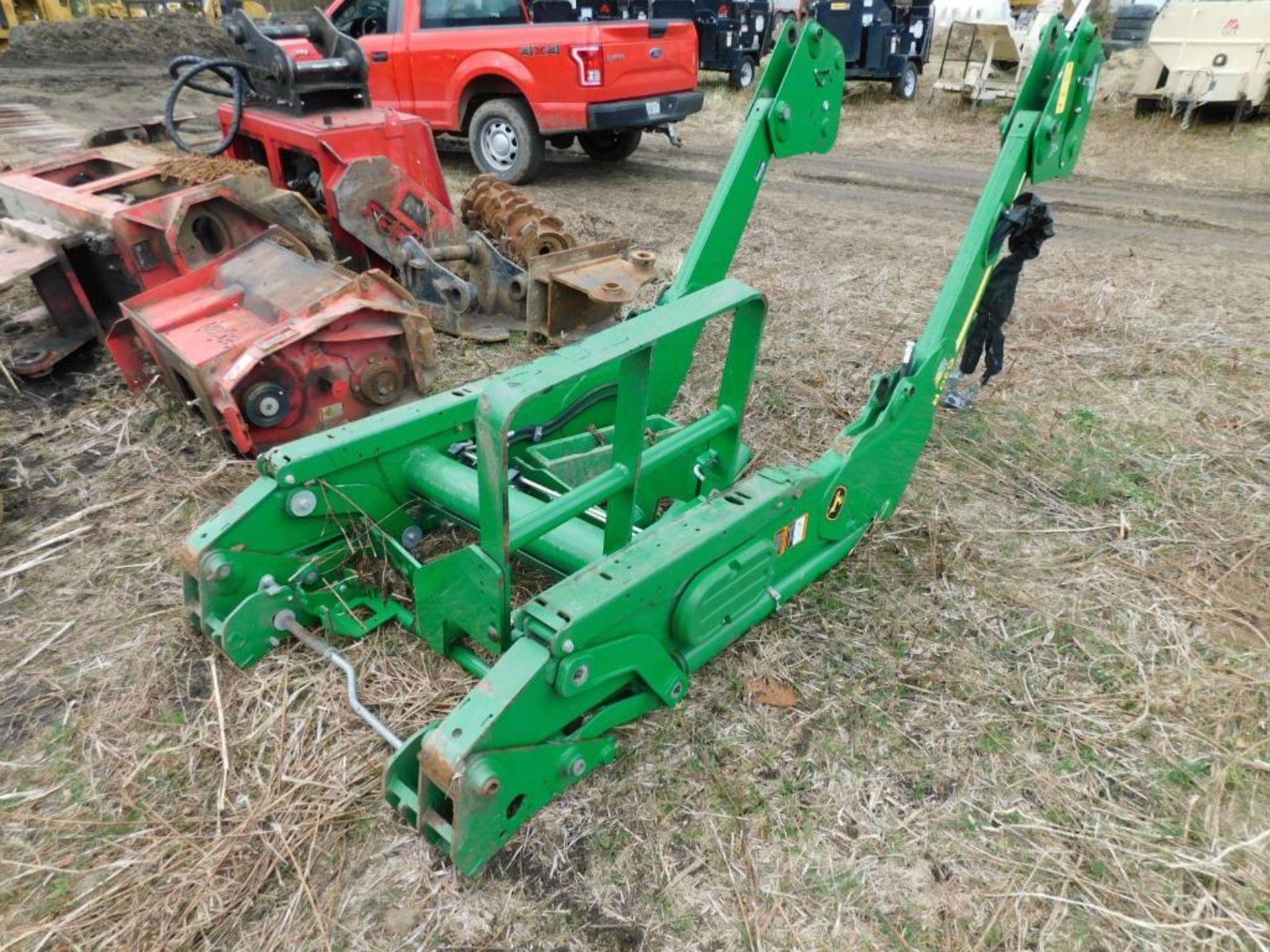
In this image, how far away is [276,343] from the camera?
10.7 ft

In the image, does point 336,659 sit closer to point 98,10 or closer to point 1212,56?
point 1212,56

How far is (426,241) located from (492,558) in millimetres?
3326

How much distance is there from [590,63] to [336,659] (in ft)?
22.9

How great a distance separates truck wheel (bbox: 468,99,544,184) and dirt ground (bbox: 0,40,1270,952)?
5.18 m

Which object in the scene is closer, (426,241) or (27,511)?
(27,511)

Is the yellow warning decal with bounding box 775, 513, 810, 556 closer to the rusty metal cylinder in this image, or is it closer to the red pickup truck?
the rusty metal cylinder

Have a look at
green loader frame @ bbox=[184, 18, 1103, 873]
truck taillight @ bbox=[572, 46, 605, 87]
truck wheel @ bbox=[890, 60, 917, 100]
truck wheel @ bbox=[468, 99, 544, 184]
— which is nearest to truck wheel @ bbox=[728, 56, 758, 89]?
truck wheel @ bbox=[890, 60, 917, 100]

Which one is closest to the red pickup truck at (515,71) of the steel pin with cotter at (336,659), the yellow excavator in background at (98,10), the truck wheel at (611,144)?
the truck wheel at (611,144)

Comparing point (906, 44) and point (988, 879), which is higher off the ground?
point (906, 44)

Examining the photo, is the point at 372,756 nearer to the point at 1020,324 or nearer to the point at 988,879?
the point at 988,879

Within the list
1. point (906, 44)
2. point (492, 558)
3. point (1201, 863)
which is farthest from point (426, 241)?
point (906, 44)

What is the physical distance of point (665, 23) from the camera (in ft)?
27.1

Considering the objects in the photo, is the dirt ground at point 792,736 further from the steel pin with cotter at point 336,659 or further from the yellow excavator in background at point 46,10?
the yellow excavator in background at point 46,10

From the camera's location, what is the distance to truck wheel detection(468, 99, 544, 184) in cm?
842
